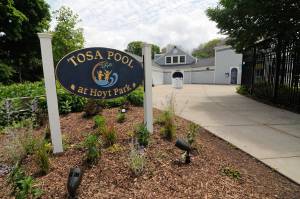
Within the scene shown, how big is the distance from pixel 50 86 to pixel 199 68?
96.5 feet

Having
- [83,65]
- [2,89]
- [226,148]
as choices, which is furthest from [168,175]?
[2,89]

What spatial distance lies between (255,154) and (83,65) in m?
3.37

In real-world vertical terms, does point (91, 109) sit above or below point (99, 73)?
below

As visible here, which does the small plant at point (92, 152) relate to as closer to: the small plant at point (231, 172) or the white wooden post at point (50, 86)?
the white wooden post at point (50, 86)

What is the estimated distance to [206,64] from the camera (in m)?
30.8

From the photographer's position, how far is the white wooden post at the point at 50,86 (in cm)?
338

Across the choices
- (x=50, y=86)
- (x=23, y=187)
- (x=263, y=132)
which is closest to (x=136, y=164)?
(x=23, y=187)

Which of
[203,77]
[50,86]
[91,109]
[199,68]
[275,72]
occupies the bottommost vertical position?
[91,109]

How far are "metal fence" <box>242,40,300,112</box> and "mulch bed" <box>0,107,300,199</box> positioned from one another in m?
5.79

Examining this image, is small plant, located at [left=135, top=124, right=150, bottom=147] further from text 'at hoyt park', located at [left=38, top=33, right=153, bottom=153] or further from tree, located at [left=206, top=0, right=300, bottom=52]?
tree, located at [left=206, top=0, right=300, bottom=52]

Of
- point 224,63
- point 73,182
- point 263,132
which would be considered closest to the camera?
point 73,182

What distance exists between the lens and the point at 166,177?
9.61ft

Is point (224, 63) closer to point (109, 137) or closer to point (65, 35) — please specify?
point (65, 35)

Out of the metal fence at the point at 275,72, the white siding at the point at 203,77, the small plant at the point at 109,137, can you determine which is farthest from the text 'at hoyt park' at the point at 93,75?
the white siding at the point at 203,77
